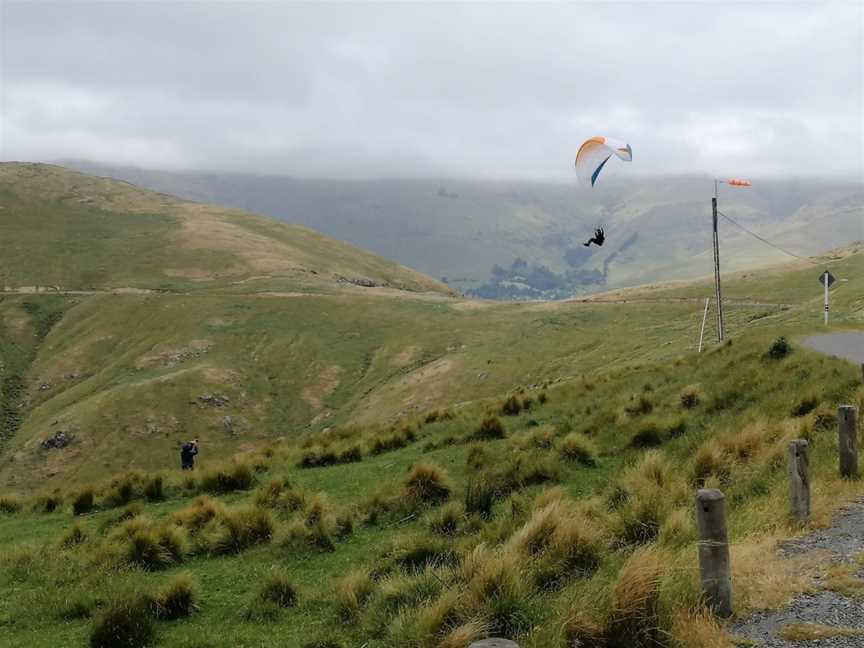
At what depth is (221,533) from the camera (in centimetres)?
1435

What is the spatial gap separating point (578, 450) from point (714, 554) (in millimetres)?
10842

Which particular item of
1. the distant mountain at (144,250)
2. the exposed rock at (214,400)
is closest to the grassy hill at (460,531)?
the exposed rock at (214,400)

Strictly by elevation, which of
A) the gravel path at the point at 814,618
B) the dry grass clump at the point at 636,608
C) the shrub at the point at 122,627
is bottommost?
the shrub at the point at 122,627

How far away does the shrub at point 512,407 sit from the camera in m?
27.1

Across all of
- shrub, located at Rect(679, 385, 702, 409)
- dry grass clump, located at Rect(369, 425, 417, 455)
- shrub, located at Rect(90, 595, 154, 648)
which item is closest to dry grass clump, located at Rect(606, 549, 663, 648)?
shrub, located at Rect(90, 595, 154, 648)

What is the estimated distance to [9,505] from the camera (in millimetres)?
23297

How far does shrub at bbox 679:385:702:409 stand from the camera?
21000mm

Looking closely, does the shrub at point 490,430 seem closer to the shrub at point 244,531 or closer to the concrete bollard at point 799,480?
the shrub at point 244,531

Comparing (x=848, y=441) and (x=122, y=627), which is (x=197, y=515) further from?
(x=848, y=441)

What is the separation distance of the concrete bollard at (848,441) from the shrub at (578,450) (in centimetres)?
640

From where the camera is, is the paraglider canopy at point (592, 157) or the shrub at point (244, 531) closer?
the shrub at point (244, 531)

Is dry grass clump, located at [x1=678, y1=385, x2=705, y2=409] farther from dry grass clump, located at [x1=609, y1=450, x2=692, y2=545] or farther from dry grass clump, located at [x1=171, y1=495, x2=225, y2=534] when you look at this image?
dry grass clump, located at [x1=171, y1=495, x2=225, y2=534]

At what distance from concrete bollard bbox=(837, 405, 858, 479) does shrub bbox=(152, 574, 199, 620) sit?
11066mm

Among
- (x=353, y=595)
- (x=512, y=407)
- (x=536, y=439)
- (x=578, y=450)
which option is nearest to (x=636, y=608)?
(x=353, y=595)
